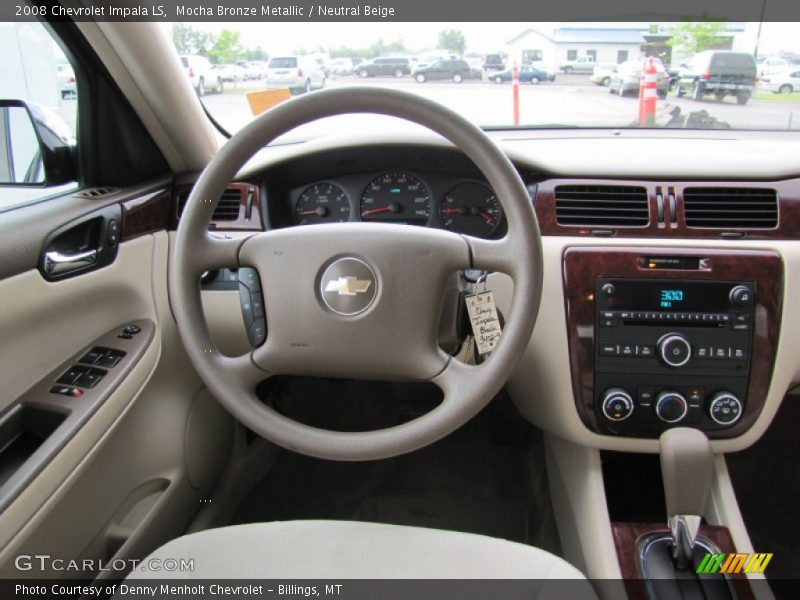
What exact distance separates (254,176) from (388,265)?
695 mm

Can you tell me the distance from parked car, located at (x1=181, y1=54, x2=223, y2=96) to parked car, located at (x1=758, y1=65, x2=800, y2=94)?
4.92ft

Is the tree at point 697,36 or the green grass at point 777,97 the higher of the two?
the tree at point 697,36

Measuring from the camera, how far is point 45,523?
3.77ft

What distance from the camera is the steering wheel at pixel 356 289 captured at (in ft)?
3.38

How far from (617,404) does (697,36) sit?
1017 millimetres

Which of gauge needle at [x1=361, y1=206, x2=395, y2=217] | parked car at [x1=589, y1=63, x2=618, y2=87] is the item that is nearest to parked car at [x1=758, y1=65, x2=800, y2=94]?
parked car at [x1=589, y1=63, x2=618, y2=87]

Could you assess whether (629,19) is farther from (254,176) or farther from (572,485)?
(572,485)

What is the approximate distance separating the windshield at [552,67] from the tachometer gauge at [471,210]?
22 cm

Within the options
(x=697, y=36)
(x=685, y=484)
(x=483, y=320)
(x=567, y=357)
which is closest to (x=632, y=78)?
(x=697, y=36)

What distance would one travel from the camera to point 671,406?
1.43 metres

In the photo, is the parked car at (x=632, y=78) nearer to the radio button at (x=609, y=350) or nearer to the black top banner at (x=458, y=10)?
the black top banner at (x=458, y=10)

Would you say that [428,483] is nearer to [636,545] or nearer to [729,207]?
[636,545]

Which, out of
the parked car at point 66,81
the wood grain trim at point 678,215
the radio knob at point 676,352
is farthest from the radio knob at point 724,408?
the parked car at point 66,81

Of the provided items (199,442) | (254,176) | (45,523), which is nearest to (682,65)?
(254,176)
